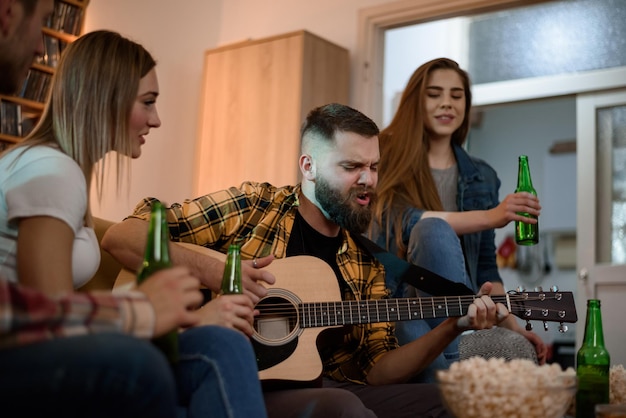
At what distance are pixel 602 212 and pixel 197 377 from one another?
3.50 meters

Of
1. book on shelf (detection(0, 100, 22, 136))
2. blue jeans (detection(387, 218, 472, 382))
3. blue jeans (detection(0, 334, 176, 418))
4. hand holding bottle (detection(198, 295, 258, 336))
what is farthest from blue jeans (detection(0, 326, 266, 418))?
book on shelf (detection(0, 100, 22, 136))

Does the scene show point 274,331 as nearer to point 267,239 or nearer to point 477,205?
point 267,239

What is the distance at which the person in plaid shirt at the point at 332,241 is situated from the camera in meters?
2.06

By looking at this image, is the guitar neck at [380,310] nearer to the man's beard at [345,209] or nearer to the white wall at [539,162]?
the man's beard at [345,209]

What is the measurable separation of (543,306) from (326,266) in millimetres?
546

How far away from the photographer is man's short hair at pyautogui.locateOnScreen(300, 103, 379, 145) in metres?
2.41

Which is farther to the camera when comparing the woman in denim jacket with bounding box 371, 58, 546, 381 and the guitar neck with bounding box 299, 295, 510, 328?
the woman in denim jacket with bounding box 371, 58, 546, 381

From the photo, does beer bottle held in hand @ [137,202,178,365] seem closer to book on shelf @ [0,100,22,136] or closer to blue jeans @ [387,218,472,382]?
blue jeans @ [387,218,472,382]

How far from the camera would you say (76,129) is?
1.61 meters

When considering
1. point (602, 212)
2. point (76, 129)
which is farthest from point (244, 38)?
point (76, 129)

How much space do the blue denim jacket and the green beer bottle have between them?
0.91m

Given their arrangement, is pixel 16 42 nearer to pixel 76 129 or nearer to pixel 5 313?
pixel 76 129

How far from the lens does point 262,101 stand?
443cm

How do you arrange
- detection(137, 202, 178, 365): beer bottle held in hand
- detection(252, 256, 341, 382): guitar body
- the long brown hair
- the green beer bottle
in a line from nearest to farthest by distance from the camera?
1. detection(137, 202, 178, 365): beer bottle held in hand
2. the green beer bottle
3. detection(252, 256, 341, 382): guitar body
4. the long brown hair
